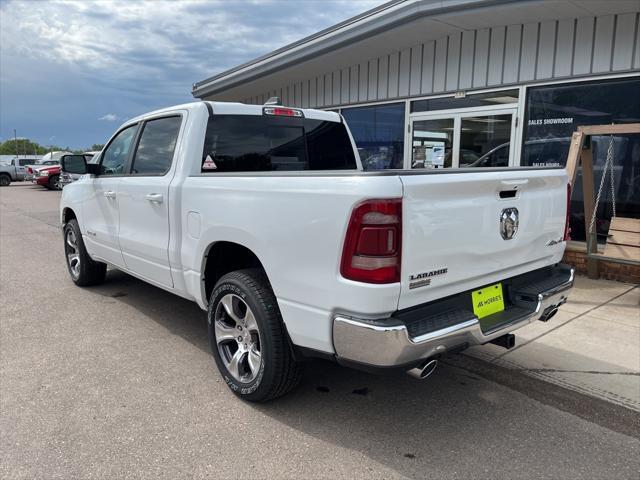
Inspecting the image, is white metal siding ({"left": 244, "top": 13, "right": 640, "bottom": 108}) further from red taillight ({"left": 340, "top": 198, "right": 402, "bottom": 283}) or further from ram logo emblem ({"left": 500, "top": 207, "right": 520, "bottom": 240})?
red taillight ({"left": 340, "top": 198, "right": 402, "bottom": 283})

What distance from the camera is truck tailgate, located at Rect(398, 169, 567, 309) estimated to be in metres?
2.53

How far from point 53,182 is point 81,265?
2294cm

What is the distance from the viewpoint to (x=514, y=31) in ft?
25.2

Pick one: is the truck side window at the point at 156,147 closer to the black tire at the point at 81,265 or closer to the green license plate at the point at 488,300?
the black tire at the point at 81,265

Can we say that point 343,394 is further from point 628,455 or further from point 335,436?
point 628,455

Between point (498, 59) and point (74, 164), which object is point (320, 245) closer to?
point (74, 164)

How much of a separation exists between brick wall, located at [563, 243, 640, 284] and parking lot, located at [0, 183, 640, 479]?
309 centimetres

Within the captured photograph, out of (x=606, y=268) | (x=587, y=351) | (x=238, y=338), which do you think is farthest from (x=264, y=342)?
(x=606, y=268)

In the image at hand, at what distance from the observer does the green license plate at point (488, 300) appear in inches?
117

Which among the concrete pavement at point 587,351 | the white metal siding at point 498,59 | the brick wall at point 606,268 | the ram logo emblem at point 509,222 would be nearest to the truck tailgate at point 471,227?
the ram logo emblem at point 509,222

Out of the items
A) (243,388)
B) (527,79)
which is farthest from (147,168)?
(527,79)

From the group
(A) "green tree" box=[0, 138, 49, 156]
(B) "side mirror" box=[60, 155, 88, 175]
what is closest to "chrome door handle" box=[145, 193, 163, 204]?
(B) "side mirror" box=[60, 155, 88, 175]

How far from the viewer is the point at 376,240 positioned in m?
2.44

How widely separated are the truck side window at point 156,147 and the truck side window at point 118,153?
0.91ft
